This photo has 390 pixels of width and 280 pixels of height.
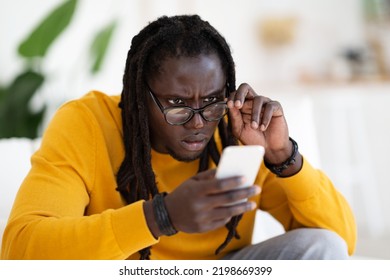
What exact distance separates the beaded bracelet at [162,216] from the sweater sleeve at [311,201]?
363mm

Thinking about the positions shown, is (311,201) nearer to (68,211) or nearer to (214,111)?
(214,111)

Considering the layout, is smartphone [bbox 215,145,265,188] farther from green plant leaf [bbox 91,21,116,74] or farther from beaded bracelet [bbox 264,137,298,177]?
green plant leaf [bbox 91,21,116,74]

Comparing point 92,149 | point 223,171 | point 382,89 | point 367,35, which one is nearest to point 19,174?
point 92,149

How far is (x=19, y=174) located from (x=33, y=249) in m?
0.33

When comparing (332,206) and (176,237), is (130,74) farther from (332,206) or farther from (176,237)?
(332,206)

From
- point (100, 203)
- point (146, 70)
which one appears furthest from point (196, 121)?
point (100, 203)

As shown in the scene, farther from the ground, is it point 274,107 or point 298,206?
point 274,107

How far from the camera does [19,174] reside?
1220 millimetres

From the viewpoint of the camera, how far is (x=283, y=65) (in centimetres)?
386

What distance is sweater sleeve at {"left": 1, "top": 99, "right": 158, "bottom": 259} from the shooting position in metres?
0.89

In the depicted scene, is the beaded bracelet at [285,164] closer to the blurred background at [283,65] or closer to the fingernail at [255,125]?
the fingernail at [255,125]

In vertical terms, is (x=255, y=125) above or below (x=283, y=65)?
above

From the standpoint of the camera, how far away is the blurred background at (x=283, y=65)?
1.99m

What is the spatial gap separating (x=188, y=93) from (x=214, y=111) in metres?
0.06
